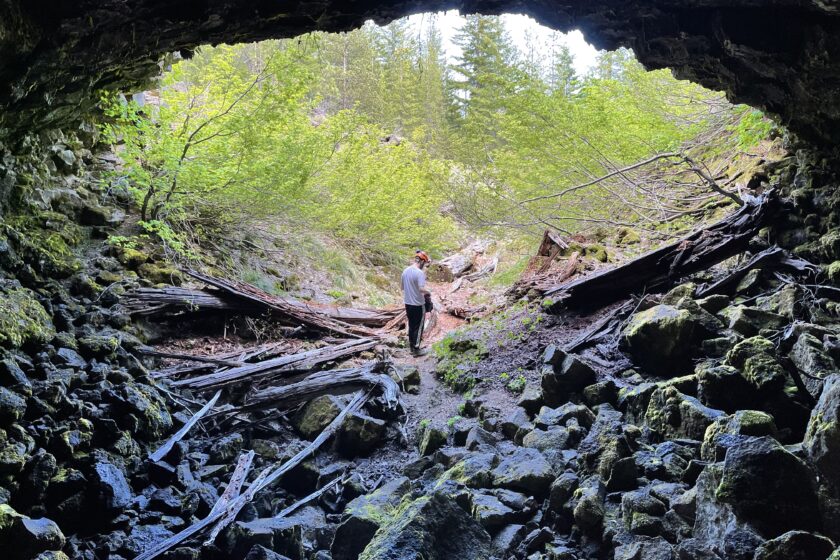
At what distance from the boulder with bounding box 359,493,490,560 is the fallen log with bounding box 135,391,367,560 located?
1.46m

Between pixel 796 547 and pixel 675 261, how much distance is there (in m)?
4.78

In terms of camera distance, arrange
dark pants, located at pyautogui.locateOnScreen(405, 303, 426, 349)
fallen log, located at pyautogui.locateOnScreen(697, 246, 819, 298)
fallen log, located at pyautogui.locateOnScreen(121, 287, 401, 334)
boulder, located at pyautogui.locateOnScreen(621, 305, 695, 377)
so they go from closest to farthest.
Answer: boulder, located at pyautogui.locateOnScreen(621, 305, 695, 377), fallen log, located at pyautogui.locateOnScreen(697, 246, 819, 298), fallen log, located at pyautogui.locateOnScreen(121, 287, 401, 334), dark pants, located at pyautogui.locateOnScreen(405, 303, 426, 349)

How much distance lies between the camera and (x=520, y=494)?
398 centimetres

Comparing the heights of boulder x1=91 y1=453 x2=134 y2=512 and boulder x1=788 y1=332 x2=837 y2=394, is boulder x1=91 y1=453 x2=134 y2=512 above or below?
below

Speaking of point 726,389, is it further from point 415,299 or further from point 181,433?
point 415,299

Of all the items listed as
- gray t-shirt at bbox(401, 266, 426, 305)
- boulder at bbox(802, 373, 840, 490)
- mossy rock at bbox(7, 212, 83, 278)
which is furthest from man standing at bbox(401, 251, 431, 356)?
boulder at bbox(802, 373, 840, 490)

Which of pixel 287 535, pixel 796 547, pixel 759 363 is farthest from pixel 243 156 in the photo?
pixel 796 547

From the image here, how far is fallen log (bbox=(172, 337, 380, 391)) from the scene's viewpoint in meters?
6.42

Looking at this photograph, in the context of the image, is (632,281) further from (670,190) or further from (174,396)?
(174,396)

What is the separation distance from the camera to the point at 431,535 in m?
3.37

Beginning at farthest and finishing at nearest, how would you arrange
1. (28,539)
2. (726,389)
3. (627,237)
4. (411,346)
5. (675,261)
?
1. (627,237)
2. (411,346)
3. (675,261)
4. (726,389)
5. (28,539)

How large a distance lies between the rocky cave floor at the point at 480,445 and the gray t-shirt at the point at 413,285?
10.2 ft

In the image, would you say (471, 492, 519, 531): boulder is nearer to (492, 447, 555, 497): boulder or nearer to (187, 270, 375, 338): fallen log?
(492, 447, 555, 497): boulder

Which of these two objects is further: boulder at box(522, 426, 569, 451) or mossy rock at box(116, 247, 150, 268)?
mossy rock at box(116, 247, 150, 268)
